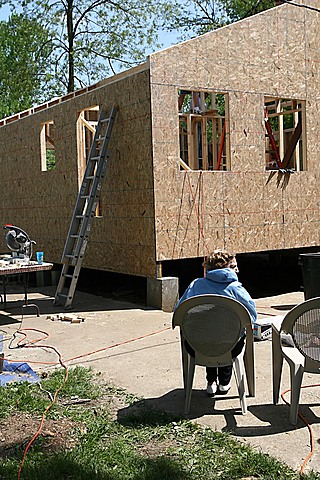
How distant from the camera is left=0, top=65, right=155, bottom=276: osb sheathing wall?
32.5 ft

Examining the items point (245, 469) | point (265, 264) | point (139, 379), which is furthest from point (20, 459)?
→ point (265, 264)

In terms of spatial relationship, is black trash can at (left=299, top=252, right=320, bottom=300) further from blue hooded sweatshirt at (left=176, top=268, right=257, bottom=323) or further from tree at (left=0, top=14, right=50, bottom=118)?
tree at (left=0, top=14, right=50, bottom=118)

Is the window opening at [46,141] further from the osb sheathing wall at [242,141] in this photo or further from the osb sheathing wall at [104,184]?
the osb sheathing wall at [242,141]

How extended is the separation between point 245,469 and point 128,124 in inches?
291

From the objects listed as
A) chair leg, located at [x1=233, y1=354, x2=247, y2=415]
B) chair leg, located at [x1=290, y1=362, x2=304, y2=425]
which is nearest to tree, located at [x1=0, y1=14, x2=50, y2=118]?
chair leg, located at [x1=233, y1=354, x2=247, y2=415]

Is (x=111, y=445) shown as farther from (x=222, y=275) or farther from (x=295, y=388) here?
(x=222, y=275)

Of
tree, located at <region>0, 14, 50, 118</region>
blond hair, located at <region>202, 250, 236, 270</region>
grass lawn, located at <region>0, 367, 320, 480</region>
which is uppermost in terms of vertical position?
tree, located at <region>0, 14, 50, 118</region>

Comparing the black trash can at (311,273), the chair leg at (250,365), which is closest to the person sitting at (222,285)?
the chair leg at (250,365)

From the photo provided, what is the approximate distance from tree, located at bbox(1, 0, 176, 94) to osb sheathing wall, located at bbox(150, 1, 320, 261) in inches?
642

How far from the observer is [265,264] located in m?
15.5

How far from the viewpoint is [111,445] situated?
4168 mm

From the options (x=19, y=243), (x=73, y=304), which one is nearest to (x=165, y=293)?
(x=73, y=304)

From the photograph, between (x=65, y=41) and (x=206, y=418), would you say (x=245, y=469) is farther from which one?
(x=65, y=41)

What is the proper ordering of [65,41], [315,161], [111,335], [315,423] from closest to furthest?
[315,423]
[111,335]
[315,161]
[65,41]
